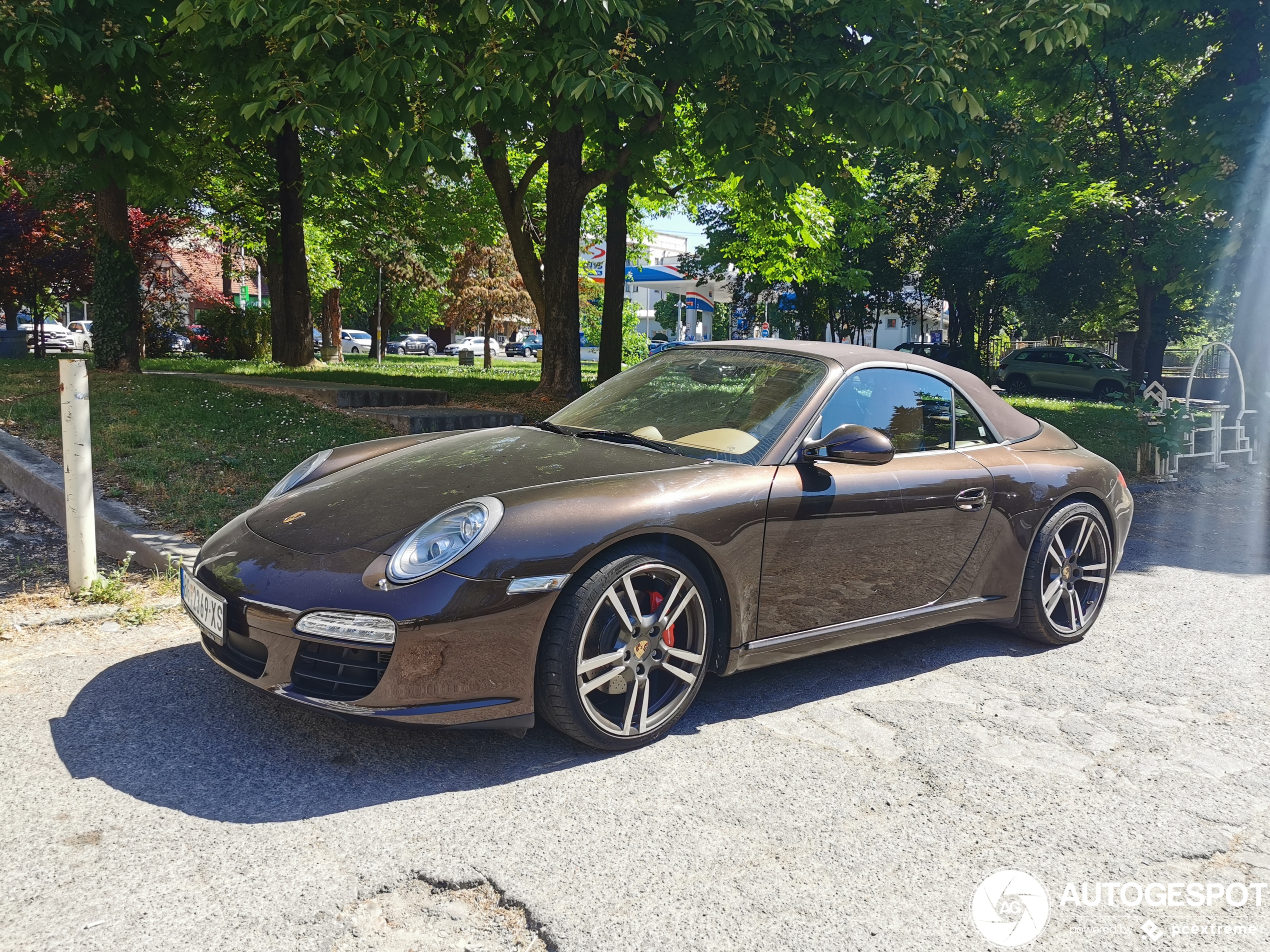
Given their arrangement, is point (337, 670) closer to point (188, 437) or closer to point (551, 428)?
point (551, 428)

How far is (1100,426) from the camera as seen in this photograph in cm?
1568

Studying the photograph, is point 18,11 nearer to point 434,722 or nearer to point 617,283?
point 434,722

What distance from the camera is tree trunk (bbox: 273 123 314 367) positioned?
18.0 m

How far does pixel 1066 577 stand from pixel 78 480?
4848mm

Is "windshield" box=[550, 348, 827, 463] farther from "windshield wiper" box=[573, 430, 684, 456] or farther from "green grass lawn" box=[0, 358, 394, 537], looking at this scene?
"green grass lawn" box=[0, 358, 394, 537]

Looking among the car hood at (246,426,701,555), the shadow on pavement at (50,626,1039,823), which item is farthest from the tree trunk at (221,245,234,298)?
the shadow on pavement at (50,626,1039,823)

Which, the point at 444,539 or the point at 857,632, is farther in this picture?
the point at 857,632

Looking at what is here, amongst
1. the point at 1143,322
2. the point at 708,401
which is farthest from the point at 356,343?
the point at 708,401

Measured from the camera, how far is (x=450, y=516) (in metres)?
3.42

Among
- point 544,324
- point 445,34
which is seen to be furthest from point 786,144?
point 544,324

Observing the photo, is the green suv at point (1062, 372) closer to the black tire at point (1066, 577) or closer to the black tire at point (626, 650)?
the black tire at point (1066, 577)

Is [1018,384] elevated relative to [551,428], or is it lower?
lower

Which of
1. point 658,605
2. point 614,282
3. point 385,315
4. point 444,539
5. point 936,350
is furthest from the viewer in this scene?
point 385,315

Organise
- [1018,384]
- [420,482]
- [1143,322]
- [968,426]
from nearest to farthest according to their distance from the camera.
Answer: [420,482] → [968,426] → [1143,322] → [1018,384]
